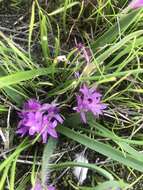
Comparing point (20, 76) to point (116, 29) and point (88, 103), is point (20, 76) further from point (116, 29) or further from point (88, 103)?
point (116, 29)

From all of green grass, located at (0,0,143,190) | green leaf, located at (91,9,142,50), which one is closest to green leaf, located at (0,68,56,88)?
green grass, located at (0,0,143,190)

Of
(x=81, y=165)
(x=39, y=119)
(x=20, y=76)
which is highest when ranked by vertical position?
(x=20, y=76)

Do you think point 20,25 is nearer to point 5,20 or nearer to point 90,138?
point 5,20

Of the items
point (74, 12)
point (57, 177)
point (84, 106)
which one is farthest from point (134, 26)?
point (57, 177)

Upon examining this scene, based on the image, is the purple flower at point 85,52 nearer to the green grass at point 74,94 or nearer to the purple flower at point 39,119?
the green grass at point 74,94

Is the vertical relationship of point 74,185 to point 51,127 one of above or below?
below

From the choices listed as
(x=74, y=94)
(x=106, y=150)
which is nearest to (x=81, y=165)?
(x=106, y=150)
